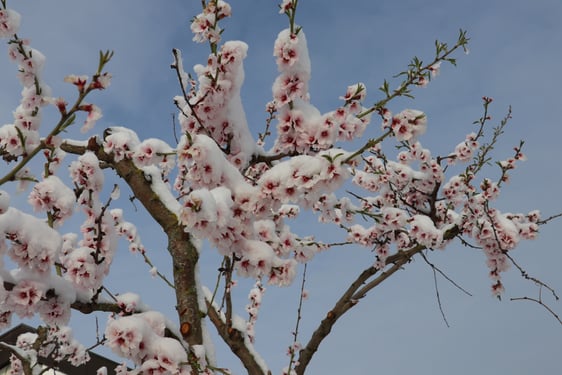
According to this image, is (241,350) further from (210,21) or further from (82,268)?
(210,21)

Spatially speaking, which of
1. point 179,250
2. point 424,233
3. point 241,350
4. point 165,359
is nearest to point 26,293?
point 165,359

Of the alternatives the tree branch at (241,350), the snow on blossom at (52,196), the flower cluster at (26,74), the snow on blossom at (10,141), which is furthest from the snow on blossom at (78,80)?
the tree branch at (241,350)

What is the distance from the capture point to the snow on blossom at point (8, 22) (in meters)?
4.20

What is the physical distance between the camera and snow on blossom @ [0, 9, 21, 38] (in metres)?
4.20

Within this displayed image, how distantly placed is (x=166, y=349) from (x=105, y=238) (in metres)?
→ 0.93

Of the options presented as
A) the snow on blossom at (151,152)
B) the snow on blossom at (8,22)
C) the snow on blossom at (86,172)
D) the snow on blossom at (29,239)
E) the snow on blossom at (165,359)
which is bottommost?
the snow on blossom at (165,359)

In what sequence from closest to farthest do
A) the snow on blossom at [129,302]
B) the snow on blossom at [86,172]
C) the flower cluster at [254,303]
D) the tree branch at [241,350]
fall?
the snow on blossom at [129,302] → the snow on blossom at [86,172] → the tree branch at [241,350] → the flower cluster at [254,303]

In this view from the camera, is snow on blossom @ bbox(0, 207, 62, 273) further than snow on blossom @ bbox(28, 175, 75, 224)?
No

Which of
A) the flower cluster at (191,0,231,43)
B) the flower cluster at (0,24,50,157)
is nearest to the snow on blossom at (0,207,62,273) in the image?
the flower cluster at (0,24,50,157)

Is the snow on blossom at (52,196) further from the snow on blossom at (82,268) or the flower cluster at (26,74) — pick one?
the flower cluster at (26,74)

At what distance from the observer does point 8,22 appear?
166 inches

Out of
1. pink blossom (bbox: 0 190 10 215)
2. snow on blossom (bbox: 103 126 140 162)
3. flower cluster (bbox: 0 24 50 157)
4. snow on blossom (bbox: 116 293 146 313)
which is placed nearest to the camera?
pink blossom (bbox: 0 190 10 215)

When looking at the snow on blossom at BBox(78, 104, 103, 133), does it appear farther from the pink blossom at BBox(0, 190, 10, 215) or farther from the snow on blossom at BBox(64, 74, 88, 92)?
the pink blossom at BBox(0, 190, 10, 215)

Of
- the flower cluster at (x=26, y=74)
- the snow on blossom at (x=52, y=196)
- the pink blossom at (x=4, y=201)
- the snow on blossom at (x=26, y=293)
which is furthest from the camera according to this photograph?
the flower cluster at (x=26, y=74)
